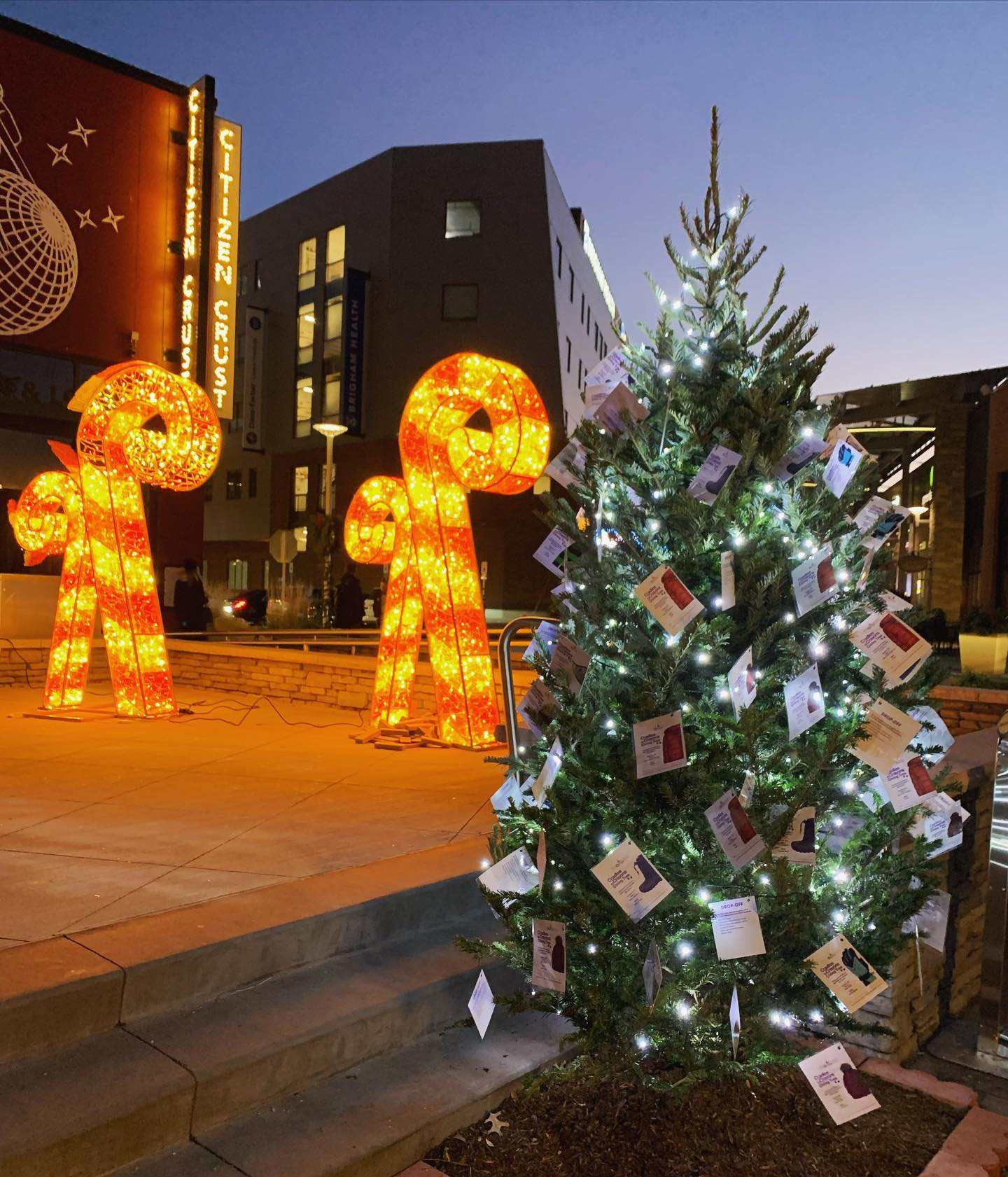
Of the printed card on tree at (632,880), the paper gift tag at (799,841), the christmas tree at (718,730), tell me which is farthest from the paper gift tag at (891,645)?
the printed card on tree at (632,880)

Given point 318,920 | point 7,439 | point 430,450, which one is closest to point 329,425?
point 7,439

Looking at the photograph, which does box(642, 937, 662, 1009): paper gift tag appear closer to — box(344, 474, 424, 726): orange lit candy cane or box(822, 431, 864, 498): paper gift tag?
box(822, 431, 864, 498): paper gift tag

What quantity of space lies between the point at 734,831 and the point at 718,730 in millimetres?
321

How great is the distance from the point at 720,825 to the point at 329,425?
64.0ft

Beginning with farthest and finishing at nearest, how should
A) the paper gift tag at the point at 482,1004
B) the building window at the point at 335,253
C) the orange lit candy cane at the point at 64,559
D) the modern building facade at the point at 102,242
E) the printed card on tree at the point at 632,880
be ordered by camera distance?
the building window at the point at 335,253 → the modern building facade at the point at 102,242 → the orange lit candy cane at the point at 64,559 → the paper gift tag at the point at 482,1004 → the printed card on tree at the point at 632,880

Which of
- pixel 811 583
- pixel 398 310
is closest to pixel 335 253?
pixel 398 310

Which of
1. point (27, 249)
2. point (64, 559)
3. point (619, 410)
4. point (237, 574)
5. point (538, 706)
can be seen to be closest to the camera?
point (619, 410)

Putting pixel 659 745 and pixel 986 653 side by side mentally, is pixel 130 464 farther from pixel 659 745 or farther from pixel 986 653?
pixel 986 653

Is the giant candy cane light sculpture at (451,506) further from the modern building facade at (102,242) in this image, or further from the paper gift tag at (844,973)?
the modern building facade at (102,242)

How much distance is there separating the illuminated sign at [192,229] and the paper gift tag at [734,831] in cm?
1575

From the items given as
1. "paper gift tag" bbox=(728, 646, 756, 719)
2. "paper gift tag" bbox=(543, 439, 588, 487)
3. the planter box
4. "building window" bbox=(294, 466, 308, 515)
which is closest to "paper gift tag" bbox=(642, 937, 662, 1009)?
"paper gift tag" bbox=(728, 646, 756, 719)

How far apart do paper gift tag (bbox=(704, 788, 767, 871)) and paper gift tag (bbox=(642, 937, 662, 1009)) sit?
1.37 feet

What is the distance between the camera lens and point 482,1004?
338cm

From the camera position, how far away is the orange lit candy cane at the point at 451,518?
813 cm
